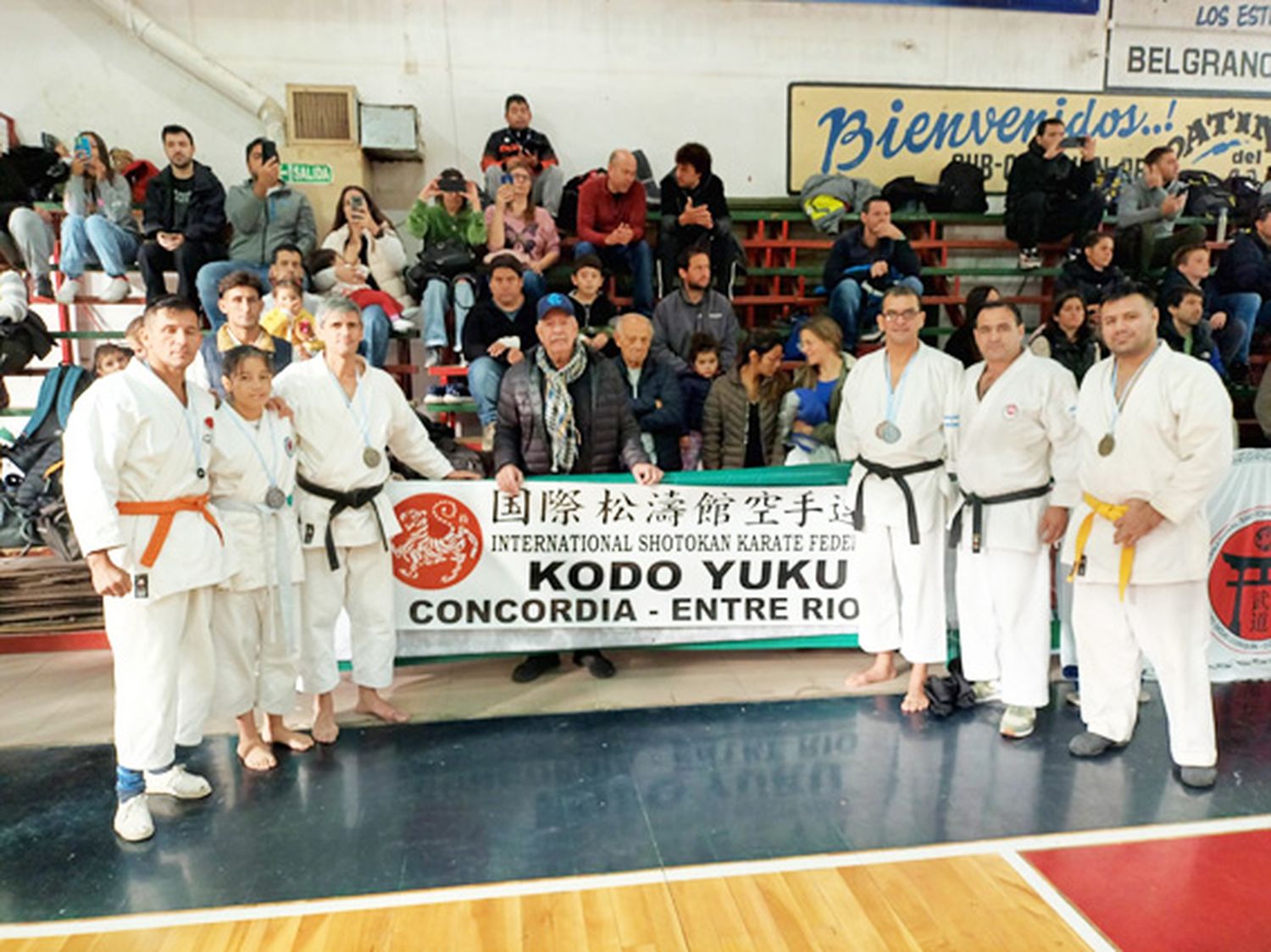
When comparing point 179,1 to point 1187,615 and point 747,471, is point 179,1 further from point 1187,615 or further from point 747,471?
point 1187,615

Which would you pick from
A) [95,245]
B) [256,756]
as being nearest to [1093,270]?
[256,756]

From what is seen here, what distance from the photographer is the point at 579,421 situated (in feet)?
12.8

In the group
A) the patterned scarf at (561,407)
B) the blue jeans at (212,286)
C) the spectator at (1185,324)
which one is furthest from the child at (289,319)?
the spectator at (1185,324)

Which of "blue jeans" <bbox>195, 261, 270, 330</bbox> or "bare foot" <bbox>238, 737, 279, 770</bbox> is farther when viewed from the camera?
"blue jeans" <bbox>195, 261, 270, 330</bbox>

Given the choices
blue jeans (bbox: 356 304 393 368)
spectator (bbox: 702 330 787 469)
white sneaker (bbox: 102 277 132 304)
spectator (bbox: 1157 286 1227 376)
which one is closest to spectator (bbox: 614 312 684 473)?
spectator (bbox: 702 330 787 469)

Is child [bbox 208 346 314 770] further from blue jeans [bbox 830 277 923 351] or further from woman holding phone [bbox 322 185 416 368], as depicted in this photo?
blue jeans [bbox 830 277 923 351]

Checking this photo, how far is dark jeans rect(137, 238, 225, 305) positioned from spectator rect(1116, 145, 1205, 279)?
6.79 meters

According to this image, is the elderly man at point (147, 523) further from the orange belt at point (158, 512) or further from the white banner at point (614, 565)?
the white banner at point (614, 565)

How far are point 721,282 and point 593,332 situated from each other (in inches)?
63.6

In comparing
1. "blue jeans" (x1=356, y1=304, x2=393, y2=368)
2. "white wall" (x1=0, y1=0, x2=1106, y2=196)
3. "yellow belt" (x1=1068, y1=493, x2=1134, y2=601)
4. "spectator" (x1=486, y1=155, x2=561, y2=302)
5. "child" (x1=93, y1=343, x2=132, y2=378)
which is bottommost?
"yellow belt" (x1=1068, y1=493, x2=1134, y2=601)

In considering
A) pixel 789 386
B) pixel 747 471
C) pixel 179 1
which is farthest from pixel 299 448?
pixel 179 1

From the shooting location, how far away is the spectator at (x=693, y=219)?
20.4ft

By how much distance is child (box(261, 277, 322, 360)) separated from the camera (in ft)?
15.4

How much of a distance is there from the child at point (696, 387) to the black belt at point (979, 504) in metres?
1.50
